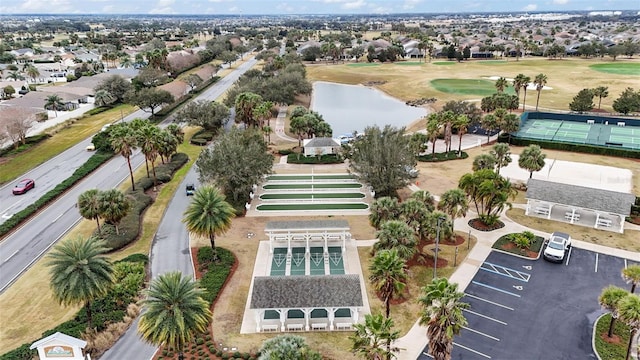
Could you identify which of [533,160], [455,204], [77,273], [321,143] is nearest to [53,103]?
[321,143]

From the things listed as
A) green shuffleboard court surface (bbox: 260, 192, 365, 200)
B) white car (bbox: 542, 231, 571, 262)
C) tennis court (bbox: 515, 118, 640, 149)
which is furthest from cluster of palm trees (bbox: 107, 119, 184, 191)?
tennis court (bbox: 515, 118, 640, 149)

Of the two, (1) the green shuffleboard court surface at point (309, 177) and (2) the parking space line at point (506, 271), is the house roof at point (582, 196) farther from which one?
(1) the green shuffleboard court surface at point (309, 177)

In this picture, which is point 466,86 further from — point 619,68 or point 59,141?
point 59,141

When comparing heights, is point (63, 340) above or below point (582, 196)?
below

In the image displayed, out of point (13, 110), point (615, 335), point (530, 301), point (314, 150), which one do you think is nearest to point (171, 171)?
point (314, 150)

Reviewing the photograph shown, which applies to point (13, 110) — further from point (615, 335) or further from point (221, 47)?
point (221, 47)

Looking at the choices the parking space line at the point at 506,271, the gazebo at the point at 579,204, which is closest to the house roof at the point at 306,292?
the parking space line at the point at 506,271
